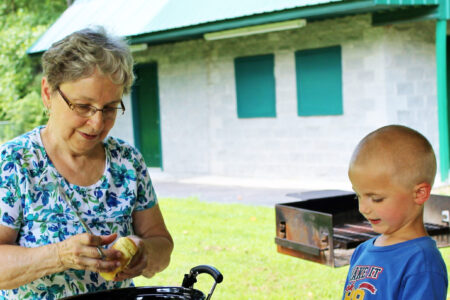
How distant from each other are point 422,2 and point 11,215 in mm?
9223

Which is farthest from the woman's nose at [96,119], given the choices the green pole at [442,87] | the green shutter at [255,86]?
the green shutter at [255,86]

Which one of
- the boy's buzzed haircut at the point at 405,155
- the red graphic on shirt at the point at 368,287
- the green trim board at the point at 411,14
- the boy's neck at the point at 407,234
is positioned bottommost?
the red graphic on shirt at the point at 368,287

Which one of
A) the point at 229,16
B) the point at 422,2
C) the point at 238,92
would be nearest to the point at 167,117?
the point at 238,92

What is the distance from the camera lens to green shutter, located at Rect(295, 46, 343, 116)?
11.6 m

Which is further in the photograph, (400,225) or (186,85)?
(186,85)

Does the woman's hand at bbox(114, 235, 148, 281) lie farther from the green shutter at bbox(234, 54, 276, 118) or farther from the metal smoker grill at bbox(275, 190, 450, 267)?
the green shutter at bbox(234, 54, 276, 118)

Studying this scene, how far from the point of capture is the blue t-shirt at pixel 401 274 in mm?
2002

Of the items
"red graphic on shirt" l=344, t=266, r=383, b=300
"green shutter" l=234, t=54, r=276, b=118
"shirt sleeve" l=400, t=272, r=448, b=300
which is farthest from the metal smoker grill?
"green shutter" l=234, t=54, r=276, b=118

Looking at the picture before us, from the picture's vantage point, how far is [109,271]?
2.22 metres

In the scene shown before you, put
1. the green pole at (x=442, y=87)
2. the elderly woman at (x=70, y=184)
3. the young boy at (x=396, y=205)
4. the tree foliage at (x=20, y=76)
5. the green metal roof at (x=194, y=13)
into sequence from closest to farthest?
the young boy at (x=396, y=205) < the elderly woman at (x=70, y=184) < the green metal roof at (x=194, y=13) < the green pole at (x=442, y=87) < the tree foliage at (x=20, y=76)

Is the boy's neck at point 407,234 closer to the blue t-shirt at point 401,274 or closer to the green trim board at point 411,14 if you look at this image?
the blue t-shirt at point 401,274

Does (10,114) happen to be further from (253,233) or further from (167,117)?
(253,233)

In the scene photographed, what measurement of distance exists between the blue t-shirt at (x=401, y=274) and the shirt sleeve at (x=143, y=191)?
0.99 m

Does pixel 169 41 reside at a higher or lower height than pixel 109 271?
higher
